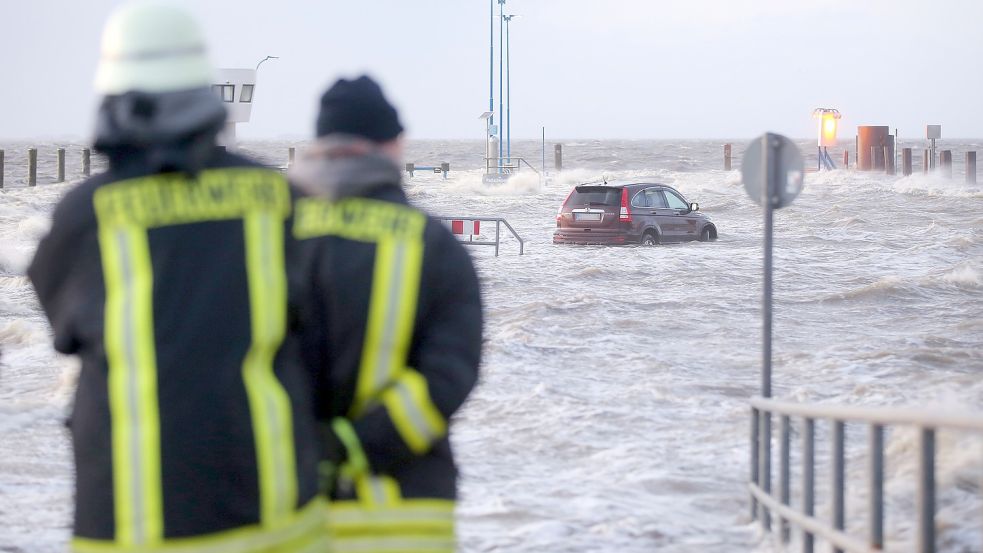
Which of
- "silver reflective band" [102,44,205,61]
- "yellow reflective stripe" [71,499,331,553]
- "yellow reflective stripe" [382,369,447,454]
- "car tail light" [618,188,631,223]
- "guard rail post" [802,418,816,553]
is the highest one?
"silver reflective band" [102,44,205,61]

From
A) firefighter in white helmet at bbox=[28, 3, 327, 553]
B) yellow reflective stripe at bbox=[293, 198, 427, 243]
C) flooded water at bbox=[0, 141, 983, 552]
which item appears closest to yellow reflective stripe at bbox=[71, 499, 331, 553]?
firefighter in white helmet at bbox=[28, 3, 327, 553]

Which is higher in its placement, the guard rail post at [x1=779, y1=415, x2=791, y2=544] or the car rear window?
the car rear window

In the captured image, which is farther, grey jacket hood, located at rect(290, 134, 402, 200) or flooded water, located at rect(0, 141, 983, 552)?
flooded water, located at rect(0, 141, 983, 552)

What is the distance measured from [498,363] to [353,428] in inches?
425

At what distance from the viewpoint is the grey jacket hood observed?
285cm

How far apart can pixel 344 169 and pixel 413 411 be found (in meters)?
0.58

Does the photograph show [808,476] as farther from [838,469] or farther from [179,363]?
[179,363]

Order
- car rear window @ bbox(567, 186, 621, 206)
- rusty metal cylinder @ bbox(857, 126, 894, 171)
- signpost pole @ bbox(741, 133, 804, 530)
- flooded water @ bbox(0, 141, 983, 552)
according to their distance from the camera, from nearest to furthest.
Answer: flooded water @ bbox(0, 141, 983, 552)
signpost pole @ bbox(741, 133, 804, 530)
car rear window @ bbox(567, 186, 621, 206)
rusty metal cylinder @ bbox(857, 126, 894, 171)

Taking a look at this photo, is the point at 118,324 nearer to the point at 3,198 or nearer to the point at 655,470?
the point at 655,470

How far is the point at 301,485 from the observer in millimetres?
2283

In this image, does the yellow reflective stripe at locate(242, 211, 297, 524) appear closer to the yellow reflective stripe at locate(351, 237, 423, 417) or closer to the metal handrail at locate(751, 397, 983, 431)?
the yellow reflective stripe at locate(351, 237, 423, 417)

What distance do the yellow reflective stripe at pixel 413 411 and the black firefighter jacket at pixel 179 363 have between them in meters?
0.31

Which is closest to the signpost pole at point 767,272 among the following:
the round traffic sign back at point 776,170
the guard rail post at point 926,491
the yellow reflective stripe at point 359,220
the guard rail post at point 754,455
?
the round traffic sign back at point 776,170

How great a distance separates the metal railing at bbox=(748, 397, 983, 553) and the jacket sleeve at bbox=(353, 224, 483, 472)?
1.57 meters
